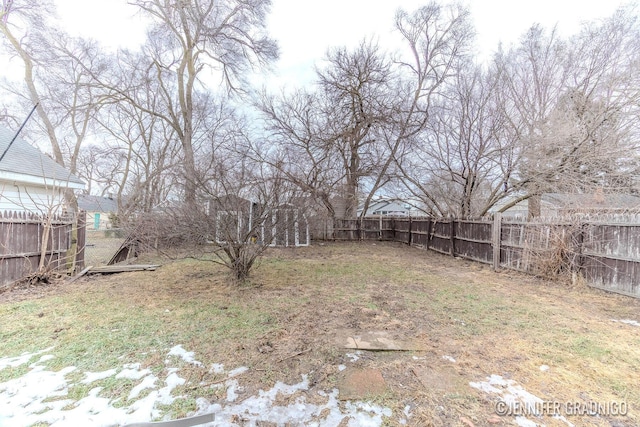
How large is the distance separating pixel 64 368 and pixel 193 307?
5.42 ft

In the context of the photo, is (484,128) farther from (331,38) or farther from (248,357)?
(248,357)

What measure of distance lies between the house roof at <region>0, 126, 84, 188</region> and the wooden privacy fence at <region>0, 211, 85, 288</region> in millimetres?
1042

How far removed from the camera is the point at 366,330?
3.31m

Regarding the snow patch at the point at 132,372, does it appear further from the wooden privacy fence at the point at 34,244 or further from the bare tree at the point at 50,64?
the bare tree at the point at 50,64

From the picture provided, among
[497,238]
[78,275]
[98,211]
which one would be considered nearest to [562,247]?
[497,238]

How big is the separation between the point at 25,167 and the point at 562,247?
1265 centimetres

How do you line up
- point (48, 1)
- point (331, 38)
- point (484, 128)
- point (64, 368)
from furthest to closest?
point (331, 38) → point (48, 1) → point (484, 128) → point (64, 368)

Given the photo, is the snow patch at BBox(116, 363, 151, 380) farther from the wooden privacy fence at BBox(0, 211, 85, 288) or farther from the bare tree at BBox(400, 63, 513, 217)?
the bare tree at BBox(400, 63, 513, 217)

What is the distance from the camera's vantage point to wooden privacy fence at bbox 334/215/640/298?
4727mm

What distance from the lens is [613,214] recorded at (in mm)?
5035

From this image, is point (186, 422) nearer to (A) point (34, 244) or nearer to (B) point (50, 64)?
(A) point (34, 244)

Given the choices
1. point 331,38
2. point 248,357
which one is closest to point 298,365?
point 248,357

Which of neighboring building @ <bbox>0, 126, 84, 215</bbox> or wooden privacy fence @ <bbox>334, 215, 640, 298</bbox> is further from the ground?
neighboring building @ <bbox>0, 126, 84, 215</bbox>

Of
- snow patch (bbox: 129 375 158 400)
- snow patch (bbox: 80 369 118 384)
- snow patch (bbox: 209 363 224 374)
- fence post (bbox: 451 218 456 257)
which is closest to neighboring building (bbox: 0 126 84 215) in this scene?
snow patch (bbox: 80 369 118 384)
